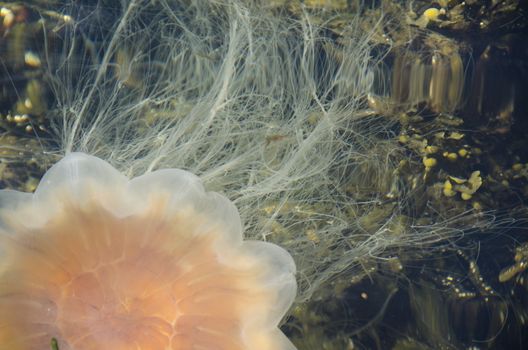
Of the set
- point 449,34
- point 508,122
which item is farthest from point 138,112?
point 508,122

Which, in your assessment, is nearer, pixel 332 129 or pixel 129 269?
pixel 129 269

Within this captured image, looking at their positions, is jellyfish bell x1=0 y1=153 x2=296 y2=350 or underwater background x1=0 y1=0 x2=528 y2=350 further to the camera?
underwater background x1=0 y1=0 x2=528 y2=350

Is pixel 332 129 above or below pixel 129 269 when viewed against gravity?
above

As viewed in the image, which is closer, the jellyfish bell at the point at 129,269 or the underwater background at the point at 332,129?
the jellyfish bell at the point at 129,269

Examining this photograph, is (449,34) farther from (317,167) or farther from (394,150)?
(317,167)
